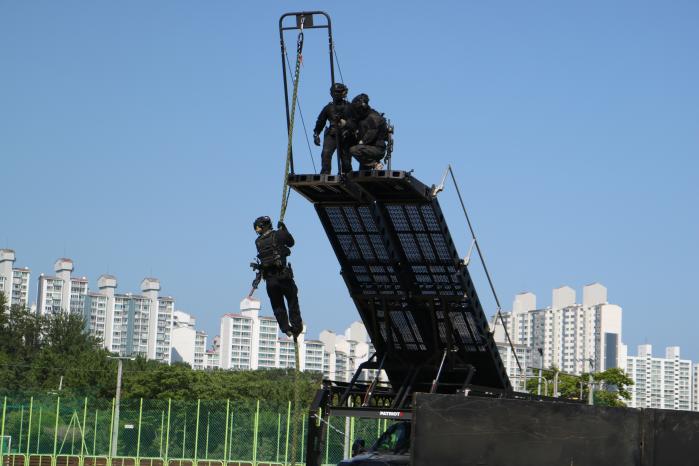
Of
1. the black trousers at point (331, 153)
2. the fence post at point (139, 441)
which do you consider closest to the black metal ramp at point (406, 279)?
the black trousers at point (331, 153)

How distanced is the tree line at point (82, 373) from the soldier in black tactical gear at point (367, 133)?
44.8 metres

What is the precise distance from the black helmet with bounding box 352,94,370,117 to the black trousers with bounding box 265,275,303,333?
234cm

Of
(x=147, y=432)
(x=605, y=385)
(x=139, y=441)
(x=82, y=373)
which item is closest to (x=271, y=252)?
(x=139, y=441)

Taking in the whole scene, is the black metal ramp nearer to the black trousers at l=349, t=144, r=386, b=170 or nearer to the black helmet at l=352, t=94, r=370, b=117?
→ the black trousers at l=349, t=144, r=386, b=170

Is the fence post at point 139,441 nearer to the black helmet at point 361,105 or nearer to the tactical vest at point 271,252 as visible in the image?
the tactical vest at point 271,252

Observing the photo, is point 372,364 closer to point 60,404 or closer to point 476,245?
point 476,245

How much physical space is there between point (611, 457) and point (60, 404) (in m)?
30.3

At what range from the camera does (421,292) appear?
51.1ft

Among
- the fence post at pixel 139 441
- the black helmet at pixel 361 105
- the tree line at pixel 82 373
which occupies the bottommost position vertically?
the fence post at pixel 139 441

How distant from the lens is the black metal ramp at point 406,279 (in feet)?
47.6

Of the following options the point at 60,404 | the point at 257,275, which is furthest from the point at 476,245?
the point at 60,404

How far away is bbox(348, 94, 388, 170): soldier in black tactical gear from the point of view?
47.9ft

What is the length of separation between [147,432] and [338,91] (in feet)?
83.1

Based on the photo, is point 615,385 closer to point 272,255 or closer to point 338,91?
point 338,91
